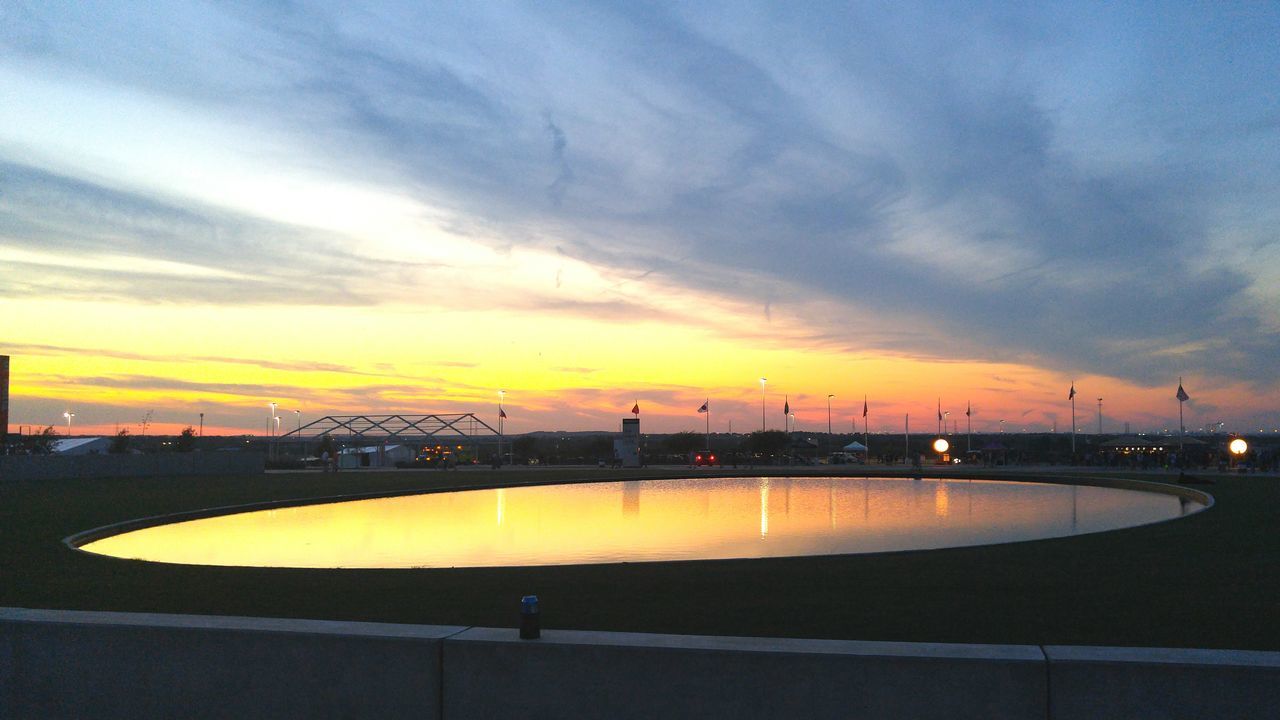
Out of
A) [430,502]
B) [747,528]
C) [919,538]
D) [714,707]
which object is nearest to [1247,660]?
Answer: [714,707]

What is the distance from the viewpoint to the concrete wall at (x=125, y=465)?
40.8 metres

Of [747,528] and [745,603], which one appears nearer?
[745,603]

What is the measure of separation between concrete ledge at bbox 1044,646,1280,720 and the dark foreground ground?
320 centimetres

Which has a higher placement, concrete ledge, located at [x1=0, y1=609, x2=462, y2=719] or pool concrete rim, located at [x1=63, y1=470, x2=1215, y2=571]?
concrete ledge, located at [x1=0, y1=609, x2=462, y2=719]

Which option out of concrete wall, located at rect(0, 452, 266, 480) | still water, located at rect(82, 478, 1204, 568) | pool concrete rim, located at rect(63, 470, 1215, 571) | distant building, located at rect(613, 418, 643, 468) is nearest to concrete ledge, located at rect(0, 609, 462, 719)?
pool concrete rim, located at rect(63, 470, 1215, 571)

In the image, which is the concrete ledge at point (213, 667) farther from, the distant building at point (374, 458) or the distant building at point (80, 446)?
the distant building at point (80, 446)

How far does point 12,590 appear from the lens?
1132 cm

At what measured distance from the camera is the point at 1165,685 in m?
4.70

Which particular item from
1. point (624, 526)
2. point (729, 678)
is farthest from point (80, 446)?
point (729, 678)

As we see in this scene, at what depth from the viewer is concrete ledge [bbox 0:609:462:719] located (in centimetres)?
547

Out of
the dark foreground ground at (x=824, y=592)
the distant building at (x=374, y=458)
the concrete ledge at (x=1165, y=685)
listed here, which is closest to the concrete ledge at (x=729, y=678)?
the concrete ledge at (x=1165, y=685)

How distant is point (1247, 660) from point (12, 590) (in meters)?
12.4

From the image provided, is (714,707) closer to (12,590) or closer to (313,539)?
(12,590)

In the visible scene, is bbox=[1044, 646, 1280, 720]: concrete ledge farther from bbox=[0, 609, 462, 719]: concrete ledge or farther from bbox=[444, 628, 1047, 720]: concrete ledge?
bbox=[0, 609, 462, 719]: concrete ledge
